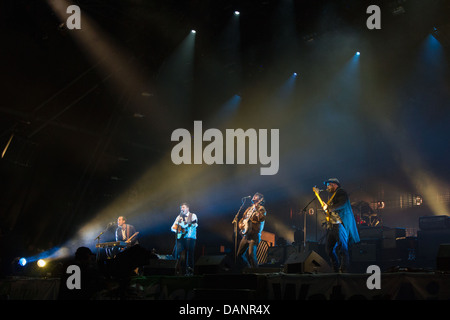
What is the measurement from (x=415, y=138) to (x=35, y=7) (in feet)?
41.7

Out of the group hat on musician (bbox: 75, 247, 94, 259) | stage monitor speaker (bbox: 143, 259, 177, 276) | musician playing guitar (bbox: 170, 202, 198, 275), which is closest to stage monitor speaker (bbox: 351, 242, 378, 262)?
musician playing guitar (bbox: 170, 202, 198, 275)

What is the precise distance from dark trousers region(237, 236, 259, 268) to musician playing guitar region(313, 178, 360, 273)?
6.69 ft

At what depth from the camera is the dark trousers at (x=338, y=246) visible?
807 cm

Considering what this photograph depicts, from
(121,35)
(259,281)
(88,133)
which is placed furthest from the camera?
(88,133)

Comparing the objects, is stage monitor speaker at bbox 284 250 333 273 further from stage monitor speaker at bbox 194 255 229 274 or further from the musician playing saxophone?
stage monitor speaker at bbox 194 255 229 274

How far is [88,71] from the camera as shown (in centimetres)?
1380

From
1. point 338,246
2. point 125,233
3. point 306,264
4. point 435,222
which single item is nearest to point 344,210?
point 338,246

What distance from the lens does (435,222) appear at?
10.8m

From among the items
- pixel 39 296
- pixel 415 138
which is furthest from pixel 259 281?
pixel 415 138

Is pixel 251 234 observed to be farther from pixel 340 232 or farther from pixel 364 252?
pixel 364 252

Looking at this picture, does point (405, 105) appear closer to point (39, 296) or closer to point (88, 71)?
point (88, 71)

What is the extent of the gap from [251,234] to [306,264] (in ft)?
8.01

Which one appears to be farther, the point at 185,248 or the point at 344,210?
the point at 185,248

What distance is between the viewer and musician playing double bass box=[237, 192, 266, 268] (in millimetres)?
9734
